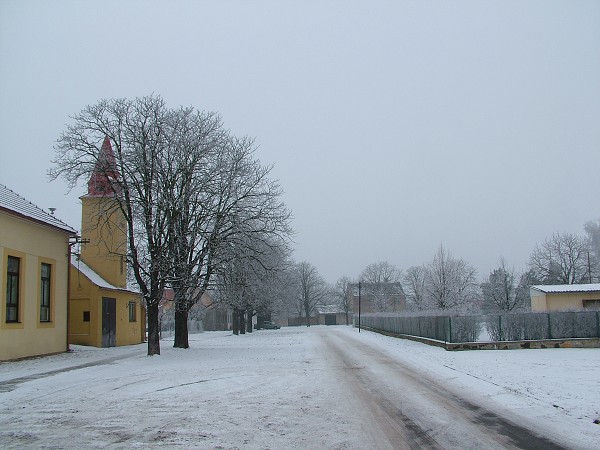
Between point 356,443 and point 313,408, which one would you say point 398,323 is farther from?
point 356,443

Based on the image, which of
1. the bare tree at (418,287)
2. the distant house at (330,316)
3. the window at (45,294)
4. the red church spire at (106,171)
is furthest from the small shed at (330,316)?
the red church spire at (106,171)

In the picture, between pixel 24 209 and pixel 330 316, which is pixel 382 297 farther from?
pixel 24 209

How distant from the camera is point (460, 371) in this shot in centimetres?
1744

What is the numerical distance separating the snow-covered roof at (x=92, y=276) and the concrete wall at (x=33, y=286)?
17.1 feet

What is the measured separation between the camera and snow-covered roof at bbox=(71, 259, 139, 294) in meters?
32.8

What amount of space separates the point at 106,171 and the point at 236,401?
15806 millimetres

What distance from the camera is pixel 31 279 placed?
24.1 m

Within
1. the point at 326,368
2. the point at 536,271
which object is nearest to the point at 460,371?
the point at 326,368

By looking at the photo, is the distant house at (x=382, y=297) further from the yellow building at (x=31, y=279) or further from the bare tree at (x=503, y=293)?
the yellow building at (x=31, y=279)

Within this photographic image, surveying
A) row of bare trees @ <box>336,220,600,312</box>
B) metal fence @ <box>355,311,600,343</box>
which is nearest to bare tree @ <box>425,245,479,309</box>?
row of bare trees @ <box>336,220,600,312</box>

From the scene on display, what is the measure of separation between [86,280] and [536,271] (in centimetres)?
5922

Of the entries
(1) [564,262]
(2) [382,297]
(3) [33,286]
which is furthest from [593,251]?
(3) [33,286]

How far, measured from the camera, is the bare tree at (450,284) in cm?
5869

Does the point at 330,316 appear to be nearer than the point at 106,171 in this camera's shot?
No
